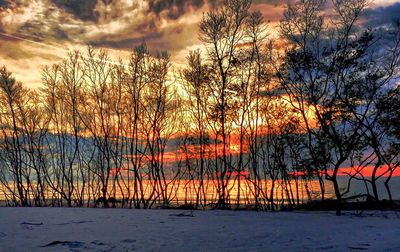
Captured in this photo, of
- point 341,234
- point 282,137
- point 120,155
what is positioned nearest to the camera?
point 341,234

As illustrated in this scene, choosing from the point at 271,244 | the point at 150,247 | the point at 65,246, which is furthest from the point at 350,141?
the point at 65,246

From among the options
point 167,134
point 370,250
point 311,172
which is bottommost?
point 370,250

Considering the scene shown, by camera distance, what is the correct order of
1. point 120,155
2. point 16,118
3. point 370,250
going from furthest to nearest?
1. point 16,118
2. point 120,155
3. point 370,250

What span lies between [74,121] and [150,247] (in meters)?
29.1

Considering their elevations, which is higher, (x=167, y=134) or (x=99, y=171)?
(x=167, y=134)

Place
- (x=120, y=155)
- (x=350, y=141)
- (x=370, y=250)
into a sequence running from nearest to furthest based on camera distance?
(x=370, y=250) → (x=350, y=141) → (x=120, y=155)

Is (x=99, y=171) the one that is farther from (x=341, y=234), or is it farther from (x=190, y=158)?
(x=341, y=234)

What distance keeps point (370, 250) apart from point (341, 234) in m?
3.76

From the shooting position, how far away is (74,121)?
3675 cm

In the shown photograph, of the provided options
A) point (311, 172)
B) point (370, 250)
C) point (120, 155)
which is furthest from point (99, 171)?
point (370, 250)

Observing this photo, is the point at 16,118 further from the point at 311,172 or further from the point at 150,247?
the point at 150,247

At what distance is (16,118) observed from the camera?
129ft

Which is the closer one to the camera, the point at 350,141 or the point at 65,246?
the point at 65,246

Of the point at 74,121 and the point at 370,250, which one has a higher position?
the point at 74,121
